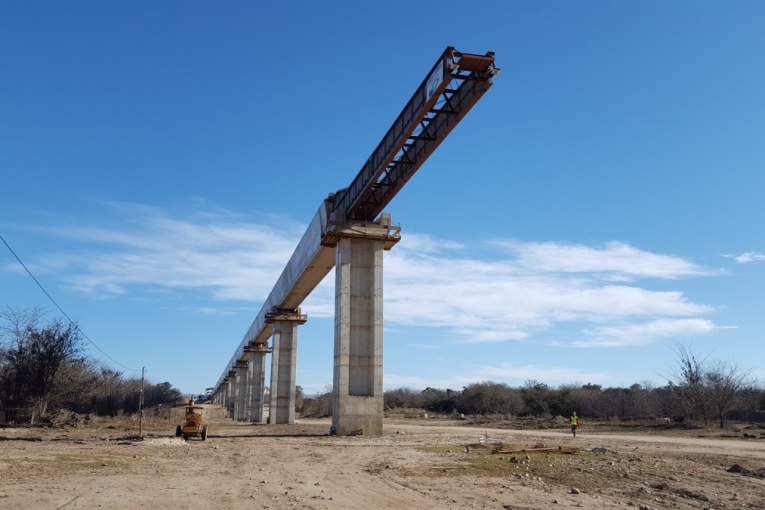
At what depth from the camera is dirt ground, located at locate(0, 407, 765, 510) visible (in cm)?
1046

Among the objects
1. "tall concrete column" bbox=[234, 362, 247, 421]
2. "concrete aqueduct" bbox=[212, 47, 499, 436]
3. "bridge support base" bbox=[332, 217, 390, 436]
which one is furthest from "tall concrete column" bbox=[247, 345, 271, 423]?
"bridge support base" bbox=[332, 217, 390, 436]

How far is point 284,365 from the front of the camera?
50281 mm

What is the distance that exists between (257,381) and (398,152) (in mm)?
45975

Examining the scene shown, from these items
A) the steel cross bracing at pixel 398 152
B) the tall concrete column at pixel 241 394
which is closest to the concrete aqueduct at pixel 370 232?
the steel cross bracing at pixel 398 152

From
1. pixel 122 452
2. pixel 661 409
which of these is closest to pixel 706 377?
pixel 661 409

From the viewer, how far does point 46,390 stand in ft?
132

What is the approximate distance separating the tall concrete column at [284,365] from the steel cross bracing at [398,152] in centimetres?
909

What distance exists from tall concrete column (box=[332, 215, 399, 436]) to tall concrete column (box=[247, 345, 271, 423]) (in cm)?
3722

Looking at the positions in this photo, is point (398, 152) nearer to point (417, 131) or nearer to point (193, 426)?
point (417, 131)

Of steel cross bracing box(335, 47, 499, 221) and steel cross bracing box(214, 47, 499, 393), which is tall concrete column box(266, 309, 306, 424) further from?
steel cross bracing box(335, 47, 499, 221)

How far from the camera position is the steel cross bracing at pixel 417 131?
2050cm

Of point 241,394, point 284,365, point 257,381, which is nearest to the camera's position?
point 284,365

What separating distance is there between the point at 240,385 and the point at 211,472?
74.3 meters

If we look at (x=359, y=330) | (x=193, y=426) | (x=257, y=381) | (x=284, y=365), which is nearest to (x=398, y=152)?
(x=359, y=330)
